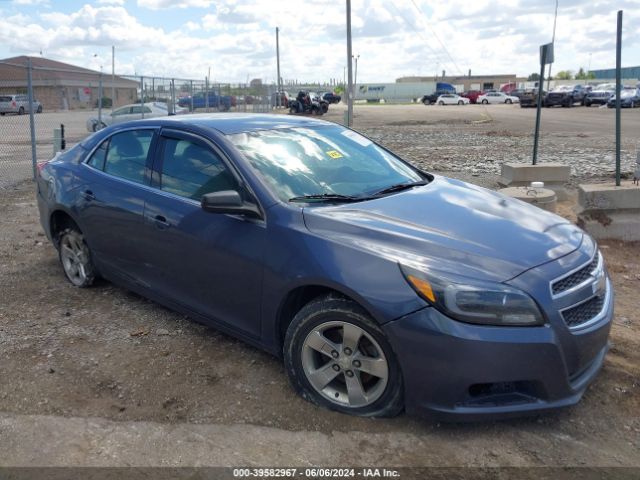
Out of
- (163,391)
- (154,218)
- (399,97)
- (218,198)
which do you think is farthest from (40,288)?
(399,97)

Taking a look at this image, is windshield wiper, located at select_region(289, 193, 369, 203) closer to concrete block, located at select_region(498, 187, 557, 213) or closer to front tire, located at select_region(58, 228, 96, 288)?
front tire, located at select_region(58, 228, 96, 288)

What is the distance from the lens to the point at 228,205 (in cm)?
346

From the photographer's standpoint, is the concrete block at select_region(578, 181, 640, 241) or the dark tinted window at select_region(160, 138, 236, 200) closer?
the dark tinted window at select_region(160, 138, 236, 200)

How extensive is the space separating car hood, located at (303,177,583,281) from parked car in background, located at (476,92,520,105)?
211ft

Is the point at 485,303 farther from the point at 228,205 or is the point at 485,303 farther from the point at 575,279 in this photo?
the point at 228,205

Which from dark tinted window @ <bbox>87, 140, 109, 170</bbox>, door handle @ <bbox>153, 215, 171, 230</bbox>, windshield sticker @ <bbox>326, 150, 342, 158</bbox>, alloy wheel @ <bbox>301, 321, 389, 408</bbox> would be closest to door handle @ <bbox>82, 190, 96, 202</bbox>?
dark tinted window @ <bbox>87, 140, 109, 170</bbox>

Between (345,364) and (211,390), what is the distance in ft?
2.97

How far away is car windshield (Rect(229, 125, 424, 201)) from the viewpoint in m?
3.71

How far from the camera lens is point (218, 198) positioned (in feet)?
11.3

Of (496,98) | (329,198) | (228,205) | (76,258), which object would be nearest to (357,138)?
(329,198)

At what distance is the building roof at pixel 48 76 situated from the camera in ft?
43.5

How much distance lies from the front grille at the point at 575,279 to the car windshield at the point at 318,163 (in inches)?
53.2

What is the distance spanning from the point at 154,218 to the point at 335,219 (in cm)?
147

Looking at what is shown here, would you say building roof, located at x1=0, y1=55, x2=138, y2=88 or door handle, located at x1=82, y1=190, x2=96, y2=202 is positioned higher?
building roof, located at x1=0, y1=55, x2=138, y2=88
